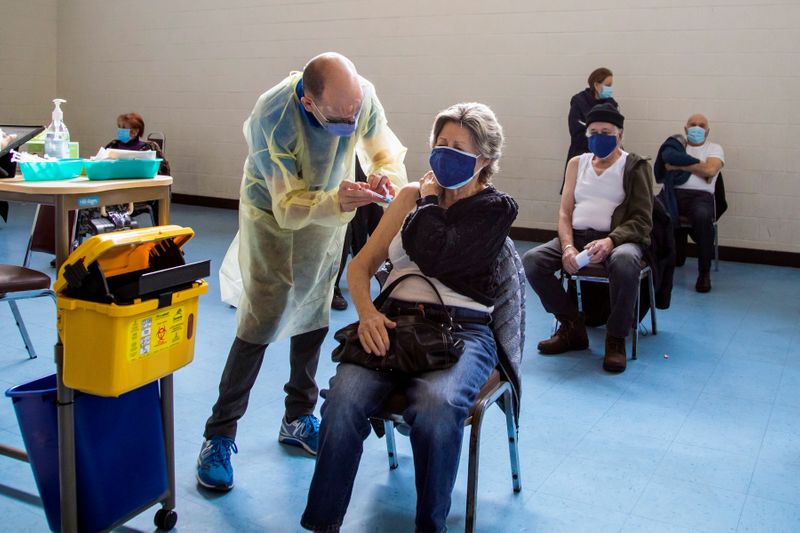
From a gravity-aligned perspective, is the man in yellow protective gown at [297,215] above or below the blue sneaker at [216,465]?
above

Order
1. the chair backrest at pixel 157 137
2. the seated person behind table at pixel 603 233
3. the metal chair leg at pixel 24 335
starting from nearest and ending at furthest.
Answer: the metal chair leg at pixel 24 335 → the seated person behind table at pixel 603 233 → the chair backrest at pixel 157 137

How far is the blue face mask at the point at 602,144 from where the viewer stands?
361cm

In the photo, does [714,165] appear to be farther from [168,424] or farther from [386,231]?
[168,424]

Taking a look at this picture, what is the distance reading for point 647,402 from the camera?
301cm

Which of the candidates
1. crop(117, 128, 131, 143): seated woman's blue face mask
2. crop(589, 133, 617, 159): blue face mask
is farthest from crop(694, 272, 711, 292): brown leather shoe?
crop(117, 128, 131, 143): seated woman's blue face mask

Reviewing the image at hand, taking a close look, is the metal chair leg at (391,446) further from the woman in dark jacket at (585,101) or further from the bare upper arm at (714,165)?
the woman in dark jacket at (585,101)

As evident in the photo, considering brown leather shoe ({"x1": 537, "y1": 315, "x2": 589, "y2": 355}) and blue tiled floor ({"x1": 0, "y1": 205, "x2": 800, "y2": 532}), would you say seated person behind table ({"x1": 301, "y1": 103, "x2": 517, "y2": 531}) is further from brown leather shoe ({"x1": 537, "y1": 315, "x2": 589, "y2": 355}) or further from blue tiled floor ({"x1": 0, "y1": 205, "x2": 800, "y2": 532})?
brown leather shoe ({"x1": 537, "y1": 315, "x2": 589, "y2": 355})

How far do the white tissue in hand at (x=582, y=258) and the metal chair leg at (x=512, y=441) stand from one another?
1430 mm

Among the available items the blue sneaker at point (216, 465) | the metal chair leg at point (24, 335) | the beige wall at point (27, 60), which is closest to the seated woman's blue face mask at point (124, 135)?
the beige wall at point (27, 60)

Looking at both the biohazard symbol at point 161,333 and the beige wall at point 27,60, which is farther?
the beige wall at point 27,60

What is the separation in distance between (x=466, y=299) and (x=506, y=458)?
0.69 metres

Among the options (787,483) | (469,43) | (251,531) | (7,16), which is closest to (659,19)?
(469,43)

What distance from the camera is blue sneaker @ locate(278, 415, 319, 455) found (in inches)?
97.4

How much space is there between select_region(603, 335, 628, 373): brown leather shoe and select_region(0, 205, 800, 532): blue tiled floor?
44 millimetres
